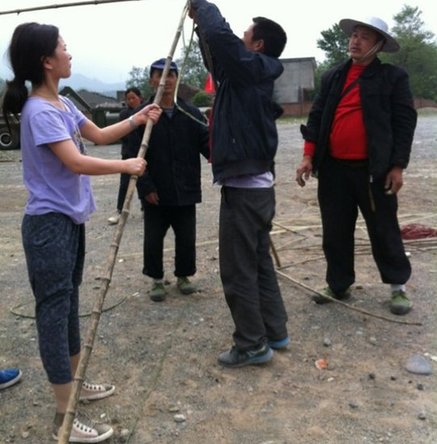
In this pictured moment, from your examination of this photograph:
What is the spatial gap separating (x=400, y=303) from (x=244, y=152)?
74.2 inches

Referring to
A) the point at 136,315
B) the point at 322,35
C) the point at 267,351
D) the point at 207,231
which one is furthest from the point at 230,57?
the point at 322,35

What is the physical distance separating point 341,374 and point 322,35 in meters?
71.8

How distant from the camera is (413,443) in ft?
8.79

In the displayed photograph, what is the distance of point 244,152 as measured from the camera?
10.7ft

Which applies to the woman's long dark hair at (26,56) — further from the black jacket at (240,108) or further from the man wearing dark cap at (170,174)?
the man wearing dark cap at (170,174)

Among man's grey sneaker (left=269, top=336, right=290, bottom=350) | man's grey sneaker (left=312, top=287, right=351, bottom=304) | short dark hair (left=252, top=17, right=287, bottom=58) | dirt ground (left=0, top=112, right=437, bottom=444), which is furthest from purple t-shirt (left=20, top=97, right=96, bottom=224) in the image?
man's grey sneaker (left=312, top=287, right=351, bottom=304)

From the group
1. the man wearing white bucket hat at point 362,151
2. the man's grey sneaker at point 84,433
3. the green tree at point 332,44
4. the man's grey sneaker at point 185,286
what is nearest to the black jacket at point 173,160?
the man's grey sneaker at point 185,286

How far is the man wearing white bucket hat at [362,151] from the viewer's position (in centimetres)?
401

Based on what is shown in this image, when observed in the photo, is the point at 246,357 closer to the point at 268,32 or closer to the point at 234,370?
the point at 234,370

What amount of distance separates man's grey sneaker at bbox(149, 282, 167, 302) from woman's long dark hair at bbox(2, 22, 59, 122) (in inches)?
94.2

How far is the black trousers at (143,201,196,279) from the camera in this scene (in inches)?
181

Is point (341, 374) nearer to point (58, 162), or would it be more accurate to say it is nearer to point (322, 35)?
point (58, 162)

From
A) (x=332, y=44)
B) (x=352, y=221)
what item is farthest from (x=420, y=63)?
(x=352, y=221)

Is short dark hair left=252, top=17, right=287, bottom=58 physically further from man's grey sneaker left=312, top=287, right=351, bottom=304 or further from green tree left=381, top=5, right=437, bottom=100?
green tree left=381, top=5, right=437, bottom=100
